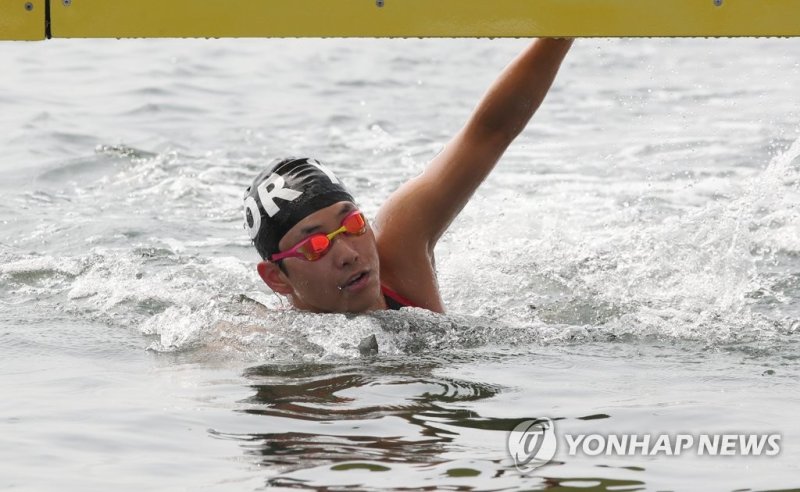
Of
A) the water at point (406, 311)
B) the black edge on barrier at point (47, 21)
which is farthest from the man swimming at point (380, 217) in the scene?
the black edge on barrier at point (47, 21)

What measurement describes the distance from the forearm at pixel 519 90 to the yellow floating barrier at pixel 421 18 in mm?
1002

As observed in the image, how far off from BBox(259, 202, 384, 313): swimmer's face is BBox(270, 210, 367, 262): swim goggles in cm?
2

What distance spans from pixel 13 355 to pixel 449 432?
2.24 metres

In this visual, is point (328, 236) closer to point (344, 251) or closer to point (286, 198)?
point (344, 251)

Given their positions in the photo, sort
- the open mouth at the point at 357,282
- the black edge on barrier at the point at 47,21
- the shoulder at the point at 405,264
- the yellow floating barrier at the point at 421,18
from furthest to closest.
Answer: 1. the shoulder at the point at 405,264
2. the open mouth at the point at 357,282
3. the black edge on barrier at the point at 47,21
4. the yellow floating barrier at the point at 421,18

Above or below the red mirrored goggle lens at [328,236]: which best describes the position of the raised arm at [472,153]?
above

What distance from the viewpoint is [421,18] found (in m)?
4.34

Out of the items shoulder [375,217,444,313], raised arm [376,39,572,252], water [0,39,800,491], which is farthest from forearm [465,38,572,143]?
water [0,39,800,491]

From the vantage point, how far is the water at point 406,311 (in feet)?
13.6

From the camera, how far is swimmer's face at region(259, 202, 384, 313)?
18.1 feet

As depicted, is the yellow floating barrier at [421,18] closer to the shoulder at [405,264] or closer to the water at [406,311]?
the water at [406,311]

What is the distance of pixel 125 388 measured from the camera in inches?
197

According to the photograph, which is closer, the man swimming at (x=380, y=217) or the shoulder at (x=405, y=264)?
the man swimming at (x=380, y=217)

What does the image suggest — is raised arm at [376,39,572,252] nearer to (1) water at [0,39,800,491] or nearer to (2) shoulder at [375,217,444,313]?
(2) shoulder at [375,217,444,313]
